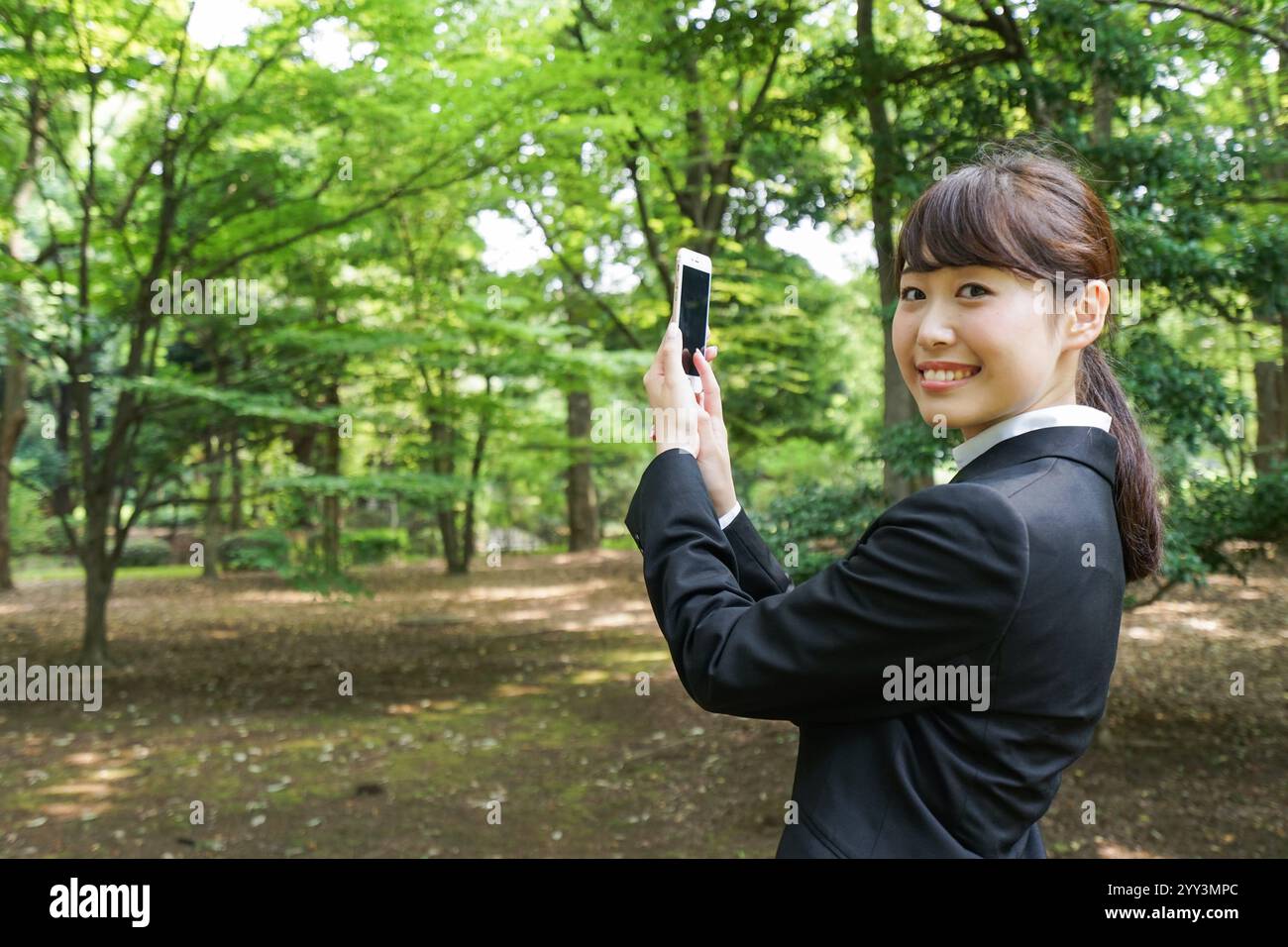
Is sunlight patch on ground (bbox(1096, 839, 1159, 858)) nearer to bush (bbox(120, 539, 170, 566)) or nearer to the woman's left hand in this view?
the woman's left hand

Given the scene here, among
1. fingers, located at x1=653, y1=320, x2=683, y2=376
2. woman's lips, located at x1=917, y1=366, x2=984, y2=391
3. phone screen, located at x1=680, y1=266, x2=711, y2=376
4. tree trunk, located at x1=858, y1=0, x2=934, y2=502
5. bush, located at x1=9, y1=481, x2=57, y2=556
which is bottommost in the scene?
bush, located at x1=9, y1=481, x2=57, y2=556

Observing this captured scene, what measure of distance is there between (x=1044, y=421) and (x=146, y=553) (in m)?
24.7

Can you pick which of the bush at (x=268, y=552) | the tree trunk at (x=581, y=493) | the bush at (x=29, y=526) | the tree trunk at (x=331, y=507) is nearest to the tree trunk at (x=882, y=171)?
the tree trunk at (x=331, y=507)

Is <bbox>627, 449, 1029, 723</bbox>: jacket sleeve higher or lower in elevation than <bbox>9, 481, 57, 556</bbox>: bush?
higher

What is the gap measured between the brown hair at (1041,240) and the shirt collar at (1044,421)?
4.5 inches

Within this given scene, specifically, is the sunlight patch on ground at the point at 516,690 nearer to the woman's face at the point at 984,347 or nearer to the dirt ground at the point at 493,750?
the dirt ground at the point at 493,750

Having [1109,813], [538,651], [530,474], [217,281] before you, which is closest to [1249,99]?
[1109,813]

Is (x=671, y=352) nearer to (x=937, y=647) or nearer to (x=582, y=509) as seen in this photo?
(x=937, y=647)

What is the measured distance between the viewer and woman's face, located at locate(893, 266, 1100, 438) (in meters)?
1.28

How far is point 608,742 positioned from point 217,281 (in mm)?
5909

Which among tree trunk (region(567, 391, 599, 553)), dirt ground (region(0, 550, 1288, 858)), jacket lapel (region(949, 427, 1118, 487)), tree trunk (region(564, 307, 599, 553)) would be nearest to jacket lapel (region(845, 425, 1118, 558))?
jacket lapel (region(949, 427, 1118, 487))

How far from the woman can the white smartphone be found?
0.18 m

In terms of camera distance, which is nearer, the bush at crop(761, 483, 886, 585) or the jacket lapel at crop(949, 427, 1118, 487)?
the jacket lapel at crop(949, 427, 1118, 487)

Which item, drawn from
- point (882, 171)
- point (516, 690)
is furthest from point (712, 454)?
point (516, 690)
